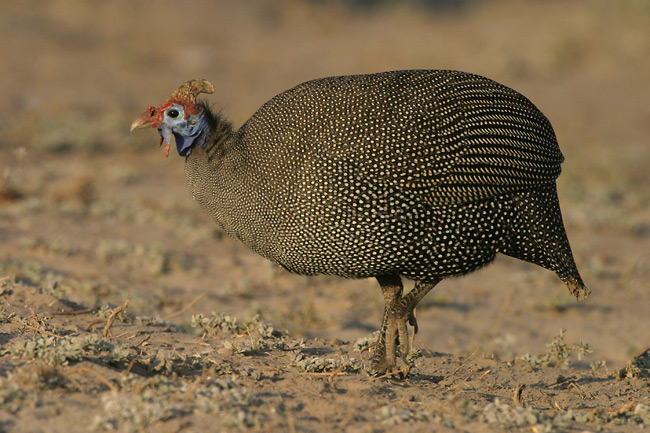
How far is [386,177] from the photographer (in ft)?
11.7

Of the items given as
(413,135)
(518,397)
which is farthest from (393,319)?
(413,135)

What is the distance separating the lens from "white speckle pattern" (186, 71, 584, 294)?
11.7ft

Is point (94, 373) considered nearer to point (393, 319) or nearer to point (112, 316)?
point (112, 316)

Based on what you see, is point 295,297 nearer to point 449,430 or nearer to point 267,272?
point 267,272

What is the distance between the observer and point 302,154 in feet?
12.0

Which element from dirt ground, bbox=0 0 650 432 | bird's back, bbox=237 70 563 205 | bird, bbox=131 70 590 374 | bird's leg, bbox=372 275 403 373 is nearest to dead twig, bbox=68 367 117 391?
dirt ground, bbox=0 0 650 432

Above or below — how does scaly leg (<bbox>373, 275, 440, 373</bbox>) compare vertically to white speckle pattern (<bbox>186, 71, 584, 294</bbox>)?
below

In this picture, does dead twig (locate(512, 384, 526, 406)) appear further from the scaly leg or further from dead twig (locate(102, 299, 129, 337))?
dead twig (locate(102, 299, 129, 337))

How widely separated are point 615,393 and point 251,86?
1181cm

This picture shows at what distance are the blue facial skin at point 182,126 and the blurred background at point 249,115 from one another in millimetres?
170

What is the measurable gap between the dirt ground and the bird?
1.81ft

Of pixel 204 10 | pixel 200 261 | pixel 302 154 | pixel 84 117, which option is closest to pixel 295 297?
pixel 200 261

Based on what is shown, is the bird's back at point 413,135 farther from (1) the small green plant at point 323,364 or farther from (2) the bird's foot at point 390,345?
(1) the small green plant at point 323,364

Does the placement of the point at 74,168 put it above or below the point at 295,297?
above
